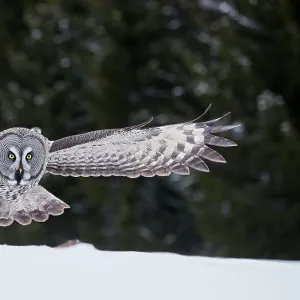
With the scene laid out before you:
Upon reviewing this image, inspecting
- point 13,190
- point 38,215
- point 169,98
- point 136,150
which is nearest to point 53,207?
point 38,215

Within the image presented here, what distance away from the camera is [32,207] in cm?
138

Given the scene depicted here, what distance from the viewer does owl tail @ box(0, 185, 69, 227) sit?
4.41ft

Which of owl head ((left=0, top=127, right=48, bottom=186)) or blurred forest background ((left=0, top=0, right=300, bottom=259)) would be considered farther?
blurred forest background ((left=0, top=0, right=300, bottom=259))

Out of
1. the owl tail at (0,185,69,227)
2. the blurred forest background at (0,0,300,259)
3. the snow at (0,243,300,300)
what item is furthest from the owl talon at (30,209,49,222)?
the blurred forest background at (0,0,300,259)

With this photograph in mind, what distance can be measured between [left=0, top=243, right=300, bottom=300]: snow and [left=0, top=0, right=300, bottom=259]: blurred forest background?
290 mm

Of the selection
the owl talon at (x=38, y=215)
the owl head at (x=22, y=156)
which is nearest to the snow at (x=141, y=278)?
the owl talon at (x=38, y=215)

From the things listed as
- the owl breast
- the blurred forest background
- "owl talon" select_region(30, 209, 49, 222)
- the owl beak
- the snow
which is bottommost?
the snow

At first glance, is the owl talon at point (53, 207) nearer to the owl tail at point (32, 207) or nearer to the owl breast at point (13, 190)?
the owl tail at point (32, 207)

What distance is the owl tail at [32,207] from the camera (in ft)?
4.41

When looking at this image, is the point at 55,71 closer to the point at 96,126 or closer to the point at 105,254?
the point at 96,126

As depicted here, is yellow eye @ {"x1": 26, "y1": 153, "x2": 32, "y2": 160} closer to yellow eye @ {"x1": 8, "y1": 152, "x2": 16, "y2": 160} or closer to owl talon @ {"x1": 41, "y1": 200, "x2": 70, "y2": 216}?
yellow eye @ {"x1": 8, "y1": 152, "x2": 16, "y2": 160}

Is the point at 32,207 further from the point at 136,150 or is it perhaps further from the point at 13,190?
the point at 136,150

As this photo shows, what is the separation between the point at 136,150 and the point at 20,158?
26cm

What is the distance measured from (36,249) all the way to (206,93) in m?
0.67
